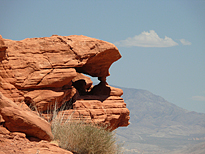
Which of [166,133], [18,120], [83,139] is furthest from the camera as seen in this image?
[166,133]

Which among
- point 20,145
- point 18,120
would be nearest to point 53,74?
point 18,120

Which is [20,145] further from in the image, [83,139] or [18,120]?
[83,139]

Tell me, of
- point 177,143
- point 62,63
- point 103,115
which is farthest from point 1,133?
point 177,143

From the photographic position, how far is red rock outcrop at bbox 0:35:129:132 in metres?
14.4

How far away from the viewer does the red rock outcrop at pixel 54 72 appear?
14.4 meters

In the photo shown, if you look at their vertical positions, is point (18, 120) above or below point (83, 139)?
above

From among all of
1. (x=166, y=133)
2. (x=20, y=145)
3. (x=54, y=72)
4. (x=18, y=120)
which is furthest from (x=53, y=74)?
(x=166, y=133)

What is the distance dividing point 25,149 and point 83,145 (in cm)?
307

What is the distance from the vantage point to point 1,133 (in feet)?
32.3

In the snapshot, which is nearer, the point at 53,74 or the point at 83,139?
the point at 83,139

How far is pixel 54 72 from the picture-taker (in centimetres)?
1523

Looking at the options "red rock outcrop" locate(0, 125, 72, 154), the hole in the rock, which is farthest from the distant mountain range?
"red rock outcrop" locate(0, 125, 72, 154)

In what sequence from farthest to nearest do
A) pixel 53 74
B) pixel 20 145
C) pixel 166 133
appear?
1. pixel 166 133
2. pixel 53 74
3. pixel 20 145

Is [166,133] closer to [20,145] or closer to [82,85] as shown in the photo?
[82,85]
